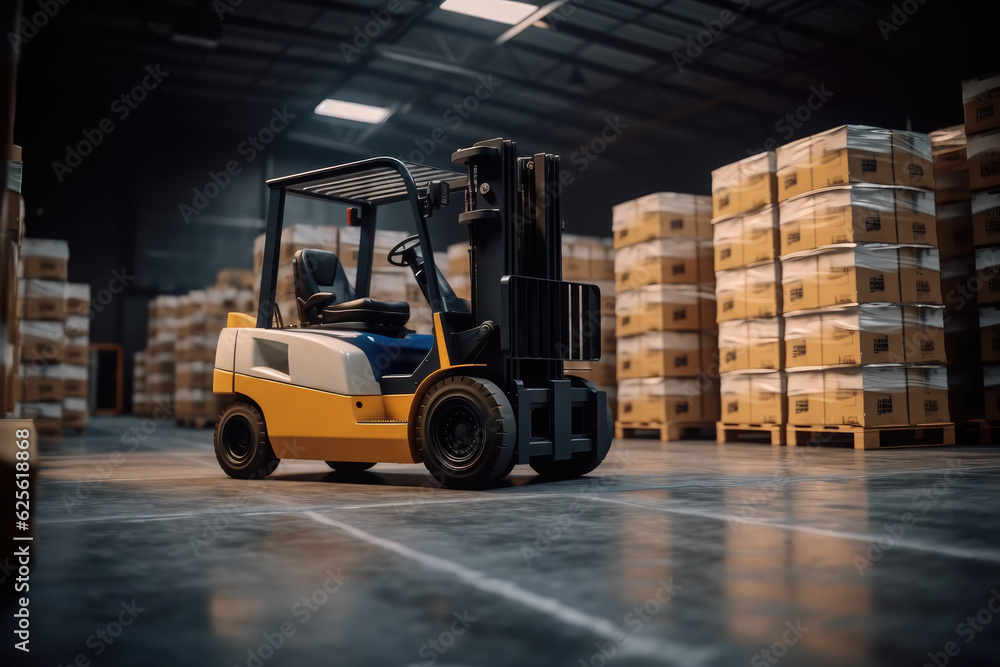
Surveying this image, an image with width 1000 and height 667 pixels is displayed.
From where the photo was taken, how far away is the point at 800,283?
7.96m

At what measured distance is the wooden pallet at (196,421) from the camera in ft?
46.2

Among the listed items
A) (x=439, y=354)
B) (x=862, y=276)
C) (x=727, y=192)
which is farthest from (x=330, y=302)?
(x=727, y=192)

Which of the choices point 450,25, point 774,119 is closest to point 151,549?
point 450,25

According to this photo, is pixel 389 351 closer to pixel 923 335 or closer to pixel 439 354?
pixel 439 354

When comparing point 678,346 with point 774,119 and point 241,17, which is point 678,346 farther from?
point 241,17

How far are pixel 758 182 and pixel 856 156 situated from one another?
119 cm

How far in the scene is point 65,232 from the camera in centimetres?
1956

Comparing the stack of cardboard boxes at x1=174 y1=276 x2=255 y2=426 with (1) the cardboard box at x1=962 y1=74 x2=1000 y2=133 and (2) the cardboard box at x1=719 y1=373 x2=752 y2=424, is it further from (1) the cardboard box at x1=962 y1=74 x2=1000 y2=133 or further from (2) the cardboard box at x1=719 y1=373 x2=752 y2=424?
(1) the cardboard box at x1=962 y1=74 x2=1000 y2=133

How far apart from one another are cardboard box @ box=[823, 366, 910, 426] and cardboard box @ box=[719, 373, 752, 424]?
1147mm

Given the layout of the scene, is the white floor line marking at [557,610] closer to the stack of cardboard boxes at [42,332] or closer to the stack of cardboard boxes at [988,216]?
the stack of cardboard boxes at [988,216]

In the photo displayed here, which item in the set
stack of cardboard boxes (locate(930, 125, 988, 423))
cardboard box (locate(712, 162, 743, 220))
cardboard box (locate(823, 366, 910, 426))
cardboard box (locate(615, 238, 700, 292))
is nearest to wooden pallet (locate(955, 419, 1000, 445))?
stack of cardboard boxes (locate(930, 125, 988, 423))

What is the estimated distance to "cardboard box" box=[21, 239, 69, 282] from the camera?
1048 centimetres

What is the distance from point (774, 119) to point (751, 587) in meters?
13.2

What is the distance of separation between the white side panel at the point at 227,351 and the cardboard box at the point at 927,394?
18.5 feet
